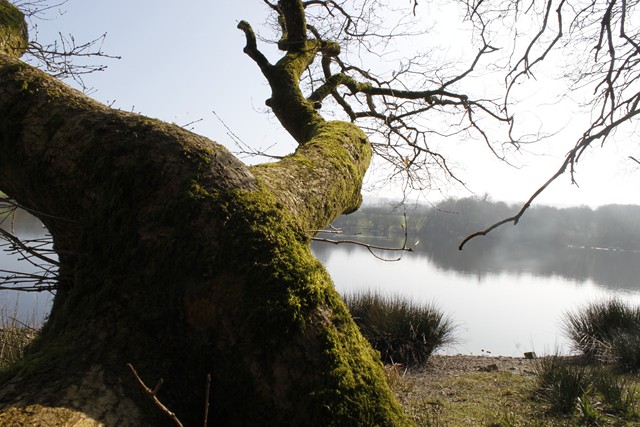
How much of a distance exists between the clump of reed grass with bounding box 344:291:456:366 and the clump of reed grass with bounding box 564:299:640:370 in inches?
95.1

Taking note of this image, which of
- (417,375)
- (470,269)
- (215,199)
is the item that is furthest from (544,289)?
(215,199)

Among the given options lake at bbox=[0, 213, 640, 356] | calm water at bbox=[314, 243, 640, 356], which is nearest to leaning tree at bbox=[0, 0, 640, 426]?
lake at bbox=[0, 213, 640, 356]

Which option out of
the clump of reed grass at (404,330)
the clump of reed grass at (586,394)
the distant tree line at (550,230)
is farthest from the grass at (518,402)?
the distant tree line at (550,230)

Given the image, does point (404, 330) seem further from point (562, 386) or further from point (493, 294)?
point (493, 294)

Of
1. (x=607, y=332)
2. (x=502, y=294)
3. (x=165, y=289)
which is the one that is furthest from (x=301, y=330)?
(x=502, y=294)

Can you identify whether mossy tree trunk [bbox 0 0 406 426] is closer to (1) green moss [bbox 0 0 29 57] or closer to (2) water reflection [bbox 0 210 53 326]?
(2) water reflection [bbox 0 210 53 326]

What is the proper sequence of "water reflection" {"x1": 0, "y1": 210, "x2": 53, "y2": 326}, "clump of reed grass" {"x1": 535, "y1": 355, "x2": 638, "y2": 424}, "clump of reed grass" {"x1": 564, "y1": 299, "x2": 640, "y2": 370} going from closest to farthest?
"water reflection" {"x1": 0, "y1": 210, "x2": 53, "y2": 326}, "clump of reed grass" {"x1": 535, "y1": 355, "x2": 638, "y2": 424}, "clump of reed grass" {"x1": 564, "y1": 299, "x2": 640, "y2": 370}

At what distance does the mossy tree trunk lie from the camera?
0.97 metres

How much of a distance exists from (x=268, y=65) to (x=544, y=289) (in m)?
25.2

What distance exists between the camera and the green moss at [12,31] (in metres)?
2.56

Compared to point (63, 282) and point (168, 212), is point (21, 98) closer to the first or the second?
point (63, 282)

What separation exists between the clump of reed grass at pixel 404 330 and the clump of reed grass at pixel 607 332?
2.42 meters

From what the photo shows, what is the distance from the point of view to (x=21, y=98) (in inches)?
57.4

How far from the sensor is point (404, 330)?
26.4 feet
